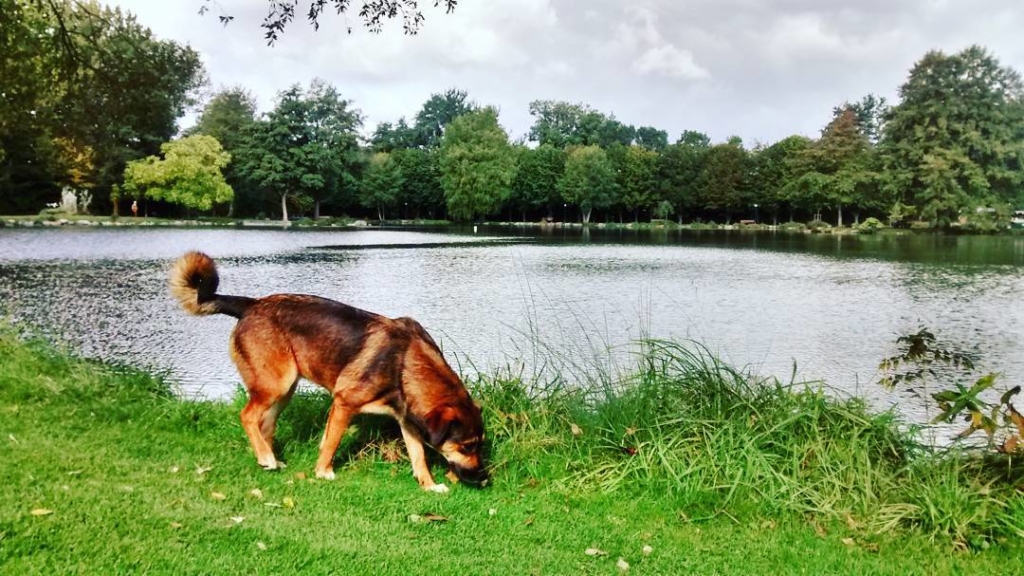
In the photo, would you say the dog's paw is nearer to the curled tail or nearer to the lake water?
the curled tail

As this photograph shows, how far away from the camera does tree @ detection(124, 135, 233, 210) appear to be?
58.8 meters

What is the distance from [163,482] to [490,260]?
2499 cm

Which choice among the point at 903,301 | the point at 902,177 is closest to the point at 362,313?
the point at 903,301

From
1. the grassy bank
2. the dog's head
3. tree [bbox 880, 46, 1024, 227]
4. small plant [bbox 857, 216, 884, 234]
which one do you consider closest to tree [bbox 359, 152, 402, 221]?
small plant [bbox 857, 216, 884, 234]

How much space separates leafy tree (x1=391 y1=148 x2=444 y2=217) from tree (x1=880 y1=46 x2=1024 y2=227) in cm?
4659

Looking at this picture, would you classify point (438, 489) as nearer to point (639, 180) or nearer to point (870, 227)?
point (870, 227)

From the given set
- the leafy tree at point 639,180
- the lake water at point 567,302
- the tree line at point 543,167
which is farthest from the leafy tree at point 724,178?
the lake water at point 567,302

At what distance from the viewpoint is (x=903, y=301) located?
1856 centimetres

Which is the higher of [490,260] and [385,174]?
[385,174]

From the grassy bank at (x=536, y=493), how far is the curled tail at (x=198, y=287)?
1034 millimetres

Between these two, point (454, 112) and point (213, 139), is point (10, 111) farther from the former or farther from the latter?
point (454, 112)

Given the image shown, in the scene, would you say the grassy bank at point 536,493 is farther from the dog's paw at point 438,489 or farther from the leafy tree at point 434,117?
the leafy tree at point 434,117

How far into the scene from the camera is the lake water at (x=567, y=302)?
11.1 meters

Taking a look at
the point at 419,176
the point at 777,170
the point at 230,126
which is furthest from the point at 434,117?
A: the point at 777,170
